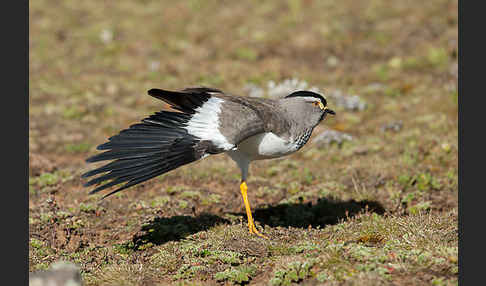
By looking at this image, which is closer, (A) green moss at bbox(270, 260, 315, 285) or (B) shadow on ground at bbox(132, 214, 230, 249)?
(A) green moss at bbox(270, 260, 315, 285)

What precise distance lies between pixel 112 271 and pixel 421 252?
13.1 ft

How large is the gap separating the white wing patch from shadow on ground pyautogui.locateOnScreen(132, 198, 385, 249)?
1.98 m

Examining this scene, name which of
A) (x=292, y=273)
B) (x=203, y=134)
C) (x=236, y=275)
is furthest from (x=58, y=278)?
(x=203, y=134)

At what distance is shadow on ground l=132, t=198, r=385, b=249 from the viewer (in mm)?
8562

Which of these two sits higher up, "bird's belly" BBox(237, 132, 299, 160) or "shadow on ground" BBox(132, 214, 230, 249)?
"bird's belly" BBox(237, 132, 299, 160)

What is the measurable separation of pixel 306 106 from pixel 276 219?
235 centimetres

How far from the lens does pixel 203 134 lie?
24.1 feet

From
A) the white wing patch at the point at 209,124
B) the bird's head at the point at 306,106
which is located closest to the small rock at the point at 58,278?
the white wing patch at the point at 209,124

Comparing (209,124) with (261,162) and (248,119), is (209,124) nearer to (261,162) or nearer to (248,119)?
(248,119)

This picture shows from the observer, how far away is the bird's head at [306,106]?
836 cm

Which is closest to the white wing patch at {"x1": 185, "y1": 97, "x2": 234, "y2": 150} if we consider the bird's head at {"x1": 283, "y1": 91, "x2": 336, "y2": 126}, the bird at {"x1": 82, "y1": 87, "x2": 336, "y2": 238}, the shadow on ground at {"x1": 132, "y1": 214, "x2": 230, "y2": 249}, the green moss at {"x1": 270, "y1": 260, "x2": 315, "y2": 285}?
the bird at {"x1": 82, "y1": 87, "x2": 336, "y2": 238}

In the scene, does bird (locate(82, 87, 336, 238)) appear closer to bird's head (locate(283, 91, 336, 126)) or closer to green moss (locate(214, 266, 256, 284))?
bird's head (locate(283, 91, 336, 126))

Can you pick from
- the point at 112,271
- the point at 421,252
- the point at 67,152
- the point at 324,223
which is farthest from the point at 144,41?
the point at 421,252

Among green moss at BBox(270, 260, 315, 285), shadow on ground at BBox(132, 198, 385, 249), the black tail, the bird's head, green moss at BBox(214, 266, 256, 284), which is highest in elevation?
the bird's head
